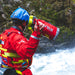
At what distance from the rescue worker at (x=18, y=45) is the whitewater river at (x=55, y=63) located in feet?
6.78

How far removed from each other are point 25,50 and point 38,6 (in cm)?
723

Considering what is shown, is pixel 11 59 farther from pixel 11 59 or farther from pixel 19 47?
pixel 19 47

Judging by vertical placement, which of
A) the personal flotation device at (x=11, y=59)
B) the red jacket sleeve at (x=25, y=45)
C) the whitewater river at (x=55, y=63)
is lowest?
the whitewater river at (x=55, y=63)

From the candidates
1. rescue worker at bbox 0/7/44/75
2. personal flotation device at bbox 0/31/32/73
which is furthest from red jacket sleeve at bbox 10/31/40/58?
personal flotation device at bbox 0/31/32/73

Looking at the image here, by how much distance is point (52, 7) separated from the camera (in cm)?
853

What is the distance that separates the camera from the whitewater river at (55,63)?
4.92m

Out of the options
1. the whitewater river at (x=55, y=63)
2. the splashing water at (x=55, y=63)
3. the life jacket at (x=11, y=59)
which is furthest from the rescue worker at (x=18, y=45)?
the splashing water at (x=55, y=63)

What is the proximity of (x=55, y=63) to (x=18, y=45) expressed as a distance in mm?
4550

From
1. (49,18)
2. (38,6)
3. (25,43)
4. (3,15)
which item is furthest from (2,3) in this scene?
Result: (25,43)

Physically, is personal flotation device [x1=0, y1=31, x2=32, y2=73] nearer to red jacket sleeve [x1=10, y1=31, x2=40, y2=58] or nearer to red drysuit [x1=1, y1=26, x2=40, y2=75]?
red drysuit [x1=1, y1=26, x2=40, y2=75]

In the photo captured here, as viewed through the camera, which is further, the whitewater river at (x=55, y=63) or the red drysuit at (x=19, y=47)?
the whitewater river at (x=55, y=63)

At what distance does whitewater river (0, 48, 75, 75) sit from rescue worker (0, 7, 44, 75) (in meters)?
2.07

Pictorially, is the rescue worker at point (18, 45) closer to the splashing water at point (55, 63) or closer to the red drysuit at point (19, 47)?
the red drysuit at point (19, 47)

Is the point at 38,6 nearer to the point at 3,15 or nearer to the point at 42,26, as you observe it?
the point at 3,15
